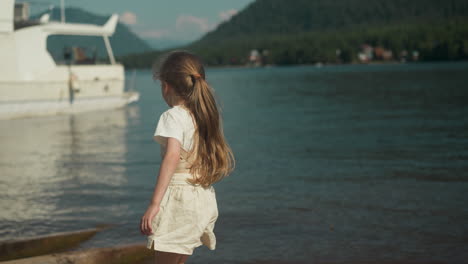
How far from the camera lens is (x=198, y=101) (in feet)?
11.5

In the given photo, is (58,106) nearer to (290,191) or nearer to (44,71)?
(44,71)

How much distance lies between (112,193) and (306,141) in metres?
7.00

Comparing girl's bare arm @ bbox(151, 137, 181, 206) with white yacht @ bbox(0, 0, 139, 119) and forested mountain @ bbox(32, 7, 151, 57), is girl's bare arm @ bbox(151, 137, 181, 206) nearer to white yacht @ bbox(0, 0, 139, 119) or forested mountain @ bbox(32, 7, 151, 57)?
white yacht @ bbox(0, 0, 139, 119)

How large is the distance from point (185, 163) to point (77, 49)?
2274 cm

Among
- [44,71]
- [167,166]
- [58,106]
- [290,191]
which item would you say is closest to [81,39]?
[44,71]

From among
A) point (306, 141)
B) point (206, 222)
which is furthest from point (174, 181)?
point (306, 141)

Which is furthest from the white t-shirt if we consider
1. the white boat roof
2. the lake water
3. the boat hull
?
the white boat roof

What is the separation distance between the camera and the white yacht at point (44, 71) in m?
22.1

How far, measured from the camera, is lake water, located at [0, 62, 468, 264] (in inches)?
232

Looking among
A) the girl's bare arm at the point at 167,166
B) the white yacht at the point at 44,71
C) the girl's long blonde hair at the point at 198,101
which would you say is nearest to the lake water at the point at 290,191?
the girl's long blonde hair at the point at 198,101

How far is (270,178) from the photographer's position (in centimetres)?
988

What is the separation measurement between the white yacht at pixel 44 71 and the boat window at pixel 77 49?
4 cm

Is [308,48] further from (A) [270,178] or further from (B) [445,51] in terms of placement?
(A) [270,178]

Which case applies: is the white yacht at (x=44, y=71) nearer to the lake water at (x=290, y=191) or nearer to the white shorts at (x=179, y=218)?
the lake water at (x=290, y=191)
